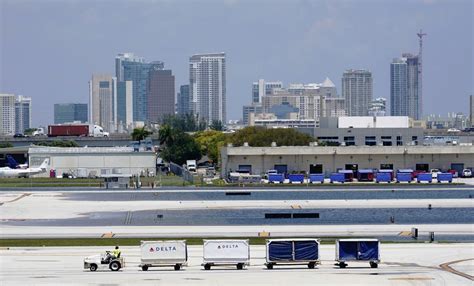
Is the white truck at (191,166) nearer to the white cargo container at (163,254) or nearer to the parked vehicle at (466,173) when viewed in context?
the parked vehicle at (466,173)

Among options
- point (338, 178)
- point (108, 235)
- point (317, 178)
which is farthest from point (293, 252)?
point (317, 178)

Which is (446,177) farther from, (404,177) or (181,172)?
(181,172)

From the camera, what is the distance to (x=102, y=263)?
54.5 meters

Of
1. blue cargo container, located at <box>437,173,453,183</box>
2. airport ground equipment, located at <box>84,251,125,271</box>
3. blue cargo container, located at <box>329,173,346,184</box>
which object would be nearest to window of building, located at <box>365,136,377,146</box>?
blue cargo container, located at <box>329,173,346,184</box>

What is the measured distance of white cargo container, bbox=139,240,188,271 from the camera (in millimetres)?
55125

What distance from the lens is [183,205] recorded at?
320 feet

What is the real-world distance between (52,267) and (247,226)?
76.1 feet

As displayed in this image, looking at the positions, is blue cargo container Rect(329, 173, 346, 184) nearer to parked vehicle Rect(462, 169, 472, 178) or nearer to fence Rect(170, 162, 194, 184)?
fence Rect(170, 162, 194, 184)

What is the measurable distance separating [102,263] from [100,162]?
101 meters

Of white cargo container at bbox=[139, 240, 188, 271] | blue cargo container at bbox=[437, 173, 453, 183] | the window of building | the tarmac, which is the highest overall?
the window of building

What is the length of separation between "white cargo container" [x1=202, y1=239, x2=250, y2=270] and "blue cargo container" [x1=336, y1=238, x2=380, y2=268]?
431 centimetres

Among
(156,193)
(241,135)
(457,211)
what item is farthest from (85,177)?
(457,211)

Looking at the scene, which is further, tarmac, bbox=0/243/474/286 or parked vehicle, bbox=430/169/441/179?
parked vehicle, bbox=430/169/441/179

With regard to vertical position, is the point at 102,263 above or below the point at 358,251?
below
